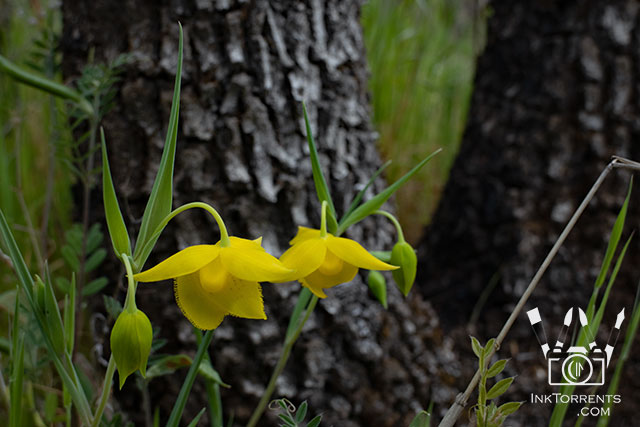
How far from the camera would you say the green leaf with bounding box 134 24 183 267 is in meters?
0.66

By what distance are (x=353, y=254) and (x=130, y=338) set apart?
29 centimetres

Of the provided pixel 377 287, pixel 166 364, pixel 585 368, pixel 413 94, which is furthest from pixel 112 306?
pixel 413 94

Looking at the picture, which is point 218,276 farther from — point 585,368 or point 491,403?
point 585,368

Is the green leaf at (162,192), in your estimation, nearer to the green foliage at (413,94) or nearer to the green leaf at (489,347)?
the green leaf at (489,347)

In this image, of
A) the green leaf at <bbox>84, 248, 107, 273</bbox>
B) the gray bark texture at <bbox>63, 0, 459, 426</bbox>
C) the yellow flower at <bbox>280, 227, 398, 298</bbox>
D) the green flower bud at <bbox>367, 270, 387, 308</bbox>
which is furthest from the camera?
the gray bark texture at <bbox>63, 0, 459, 426</bbox>

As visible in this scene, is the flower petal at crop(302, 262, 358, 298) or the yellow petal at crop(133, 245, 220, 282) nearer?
the yellow petal at crop(133, 245, 220, 282)

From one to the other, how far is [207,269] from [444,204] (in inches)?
59.5

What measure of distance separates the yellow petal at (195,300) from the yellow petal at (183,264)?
0.04 meters

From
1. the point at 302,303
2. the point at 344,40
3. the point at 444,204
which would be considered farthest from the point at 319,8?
the point at 444,204

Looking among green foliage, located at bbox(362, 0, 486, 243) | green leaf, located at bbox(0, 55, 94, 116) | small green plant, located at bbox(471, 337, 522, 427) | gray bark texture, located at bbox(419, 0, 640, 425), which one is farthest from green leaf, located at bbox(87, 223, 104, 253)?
green foliage, located at bbox(362, 0, 486, 243)

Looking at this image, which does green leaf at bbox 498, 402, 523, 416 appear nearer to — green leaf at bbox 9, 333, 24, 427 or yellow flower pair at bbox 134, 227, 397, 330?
yellow flower pair at bbox 134, 227, 397, 330

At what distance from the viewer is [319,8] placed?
130cm

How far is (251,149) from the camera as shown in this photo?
124 cm

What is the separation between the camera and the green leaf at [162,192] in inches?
26.1
